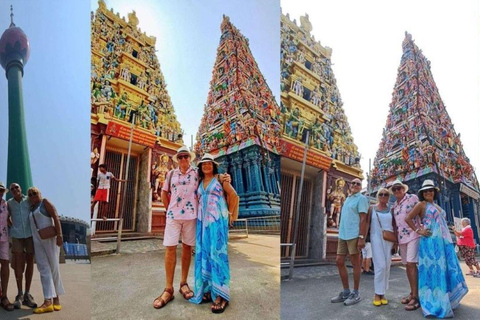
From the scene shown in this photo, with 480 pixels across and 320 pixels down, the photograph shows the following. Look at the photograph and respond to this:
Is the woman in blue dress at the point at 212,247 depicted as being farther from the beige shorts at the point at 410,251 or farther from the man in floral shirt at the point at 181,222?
the beige shorts at the point at 410,251

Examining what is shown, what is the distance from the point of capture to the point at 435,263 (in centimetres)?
279

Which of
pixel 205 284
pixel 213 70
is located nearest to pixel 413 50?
pixel 213 70

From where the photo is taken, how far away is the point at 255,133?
309cm

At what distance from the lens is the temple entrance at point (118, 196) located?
10.1ft

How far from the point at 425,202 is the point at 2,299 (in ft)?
13.1

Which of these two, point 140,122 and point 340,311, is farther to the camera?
point 140,122

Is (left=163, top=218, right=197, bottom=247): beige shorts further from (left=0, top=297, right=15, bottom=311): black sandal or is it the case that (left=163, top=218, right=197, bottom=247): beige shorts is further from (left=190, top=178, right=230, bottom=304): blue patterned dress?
(left=0, top=297, right=15, bottom=311): black sandal

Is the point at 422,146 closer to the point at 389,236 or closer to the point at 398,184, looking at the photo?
the point at 398,184

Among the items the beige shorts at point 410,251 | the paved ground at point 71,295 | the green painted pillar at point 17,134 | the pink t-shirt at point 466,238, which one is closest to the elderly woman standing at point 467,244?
the pink t-shirt at point 466,238

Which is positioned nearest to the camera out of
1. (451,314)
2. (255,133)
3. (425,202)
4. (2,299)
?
(451,314)

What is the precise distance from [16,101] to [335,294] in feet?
12.2

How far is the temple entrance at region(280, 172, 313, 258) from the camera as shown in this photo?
3.12m

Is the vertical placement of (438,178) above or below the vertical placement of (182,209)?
above

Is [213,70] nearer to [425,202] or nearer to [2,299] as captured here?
[425,202]
